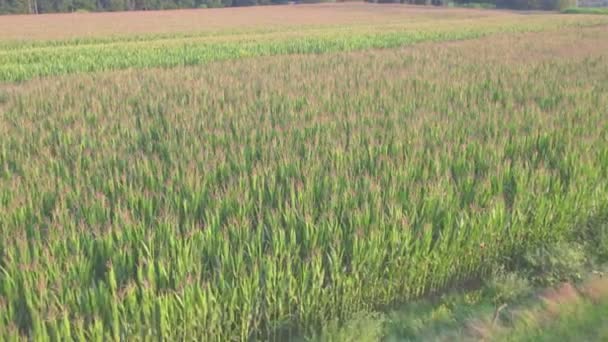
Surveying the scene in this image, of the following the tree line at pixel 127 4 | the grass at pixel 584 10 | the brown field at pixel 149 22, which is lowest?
the brown field at pixel 149 22

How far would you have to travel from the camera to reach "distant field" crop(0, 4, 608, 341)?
2.84 metres

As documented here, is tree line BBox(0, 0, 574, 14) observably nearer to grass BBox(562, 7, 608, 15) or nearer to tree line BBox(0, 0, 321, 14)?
tree line BBox(0, 0, 321, 14)

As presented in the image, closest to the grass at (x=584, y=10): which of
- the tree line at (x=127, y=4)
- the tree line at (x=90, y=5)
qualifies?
the tree line at (x=127, y=4)

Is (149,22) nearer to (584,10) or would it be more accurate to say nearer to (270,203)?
(270,203)

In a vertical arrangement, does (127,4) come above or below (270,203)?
above

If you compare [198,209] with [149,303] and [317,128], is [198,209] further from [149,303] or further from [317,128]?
[317,128]

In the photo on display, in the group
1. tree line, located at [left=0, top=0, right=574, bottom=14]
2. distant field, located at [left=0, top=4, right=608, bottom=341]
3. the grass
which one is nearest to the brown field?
tree line, located at [left=0, top=0, right=574, bottom=14]

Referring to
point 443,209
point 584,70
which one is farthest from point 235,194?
point 584,70

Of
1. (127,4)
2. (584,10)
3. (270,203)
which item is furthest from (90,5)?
(270,203)

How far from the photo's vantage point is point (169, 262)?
9.51ft

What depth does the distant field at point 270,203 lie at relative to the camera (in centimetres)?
284

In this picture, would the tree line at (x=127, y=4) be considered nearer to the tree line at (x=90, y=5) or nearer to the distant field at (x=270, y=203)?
the tree line at (x=90, y=5)

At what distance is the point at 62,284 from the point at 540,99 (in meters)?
7.67

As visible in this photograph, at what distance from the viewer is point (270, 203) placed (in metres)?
3.96
